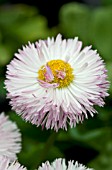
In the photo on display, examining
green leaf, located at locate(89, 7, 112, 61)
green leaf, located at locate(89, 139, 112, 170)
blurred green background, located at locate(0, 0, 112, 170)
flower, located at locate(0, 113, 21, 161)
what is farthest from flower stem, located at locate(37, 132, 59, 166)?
green leaf, located at locate(89, 7, 112, 61)

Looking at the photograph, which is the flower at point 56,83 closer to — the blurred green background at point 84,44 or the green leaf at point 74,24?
the blurred green background at point 84,44

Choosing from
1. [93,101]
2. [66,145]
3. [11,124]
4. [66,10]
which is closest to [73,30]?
[66,10]

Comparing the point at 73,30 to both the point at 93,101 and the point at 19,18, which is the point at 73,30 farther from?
the point at 93,101

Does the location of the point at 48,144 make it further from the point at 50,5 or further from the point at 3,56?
the point at 50,5

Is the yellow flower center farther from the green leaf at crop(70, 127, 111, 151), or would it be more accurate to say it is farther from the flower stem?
the green leaf at crop(70, 127, 111, 151)

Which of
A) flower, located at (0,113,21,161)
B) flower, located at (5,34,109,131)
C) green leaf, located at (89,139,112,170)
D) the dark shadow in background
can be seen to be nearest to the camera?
flower, located at (5,34,109,131)
